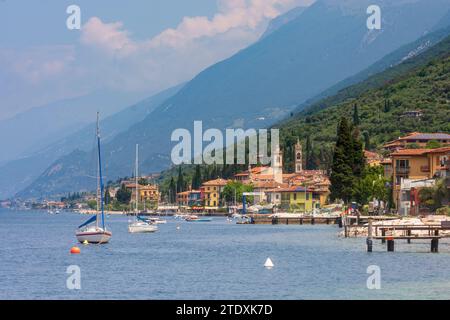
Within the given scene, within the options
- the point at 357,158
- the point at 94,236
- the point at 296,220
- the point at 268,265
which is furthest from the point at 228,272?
the point at 296,220

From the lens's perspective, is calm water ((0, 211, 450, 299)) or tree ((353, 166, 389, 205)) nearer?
calm water ((0, 211, 450, 299))

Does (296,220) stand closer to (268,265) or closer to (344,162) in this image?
(344,162)

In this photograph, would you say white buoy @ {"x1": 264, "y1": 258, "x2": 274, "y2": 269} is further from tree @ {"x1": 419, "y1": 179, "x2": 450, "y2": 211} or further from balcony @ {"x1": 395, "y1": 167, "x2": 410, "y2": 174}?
balcony @ {"x1": 395, "y1": 167, "x2": 410, "y2": 174}

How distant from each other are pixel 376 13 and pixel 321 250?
62.1ft

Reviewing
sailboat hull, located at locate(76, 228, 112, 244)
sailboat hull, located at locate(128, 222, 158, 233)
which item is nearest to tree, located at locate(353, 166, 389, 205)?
sailboat hull, located at locate(128, 222, 158, 233)

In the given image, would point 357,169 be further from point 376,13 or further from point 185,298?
point 185,298

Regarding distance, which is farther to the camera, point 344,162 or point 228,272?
point 344,162

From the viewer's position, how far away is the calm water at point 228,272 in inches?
2028

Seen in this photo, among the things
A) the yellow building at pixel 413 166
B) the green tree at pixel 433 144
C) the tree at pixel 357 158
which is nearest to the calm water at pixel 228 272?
the tree at pixel 357 158

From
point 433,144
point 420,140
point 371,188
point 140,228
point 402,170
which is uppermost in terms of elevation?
point 420,140

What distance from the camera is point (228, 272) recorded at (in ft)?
207

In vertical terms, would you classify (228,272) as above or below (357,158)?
below

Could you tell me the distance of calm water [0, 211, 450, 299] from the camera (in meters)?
51.5
